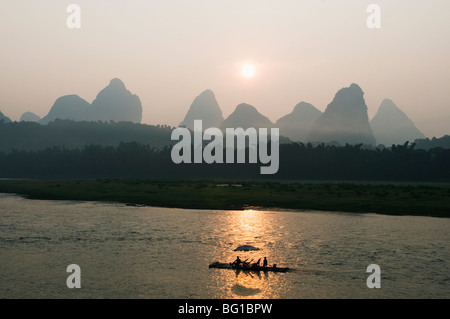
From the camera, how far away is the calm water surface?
91.9 ft

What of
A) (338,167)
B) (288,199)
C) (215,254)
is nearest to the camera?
(215,254)

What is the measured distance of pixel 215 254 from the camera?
123 ft

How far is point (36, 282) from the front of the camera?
29453mm

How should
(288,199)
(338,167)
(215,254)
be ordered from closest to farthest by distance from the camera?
(215,254) → (288,199) → (338,167)

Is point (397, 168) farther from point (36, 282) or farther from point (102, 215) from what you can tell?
point (36, 282)

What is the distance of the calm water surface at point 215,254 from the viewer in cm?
2800
